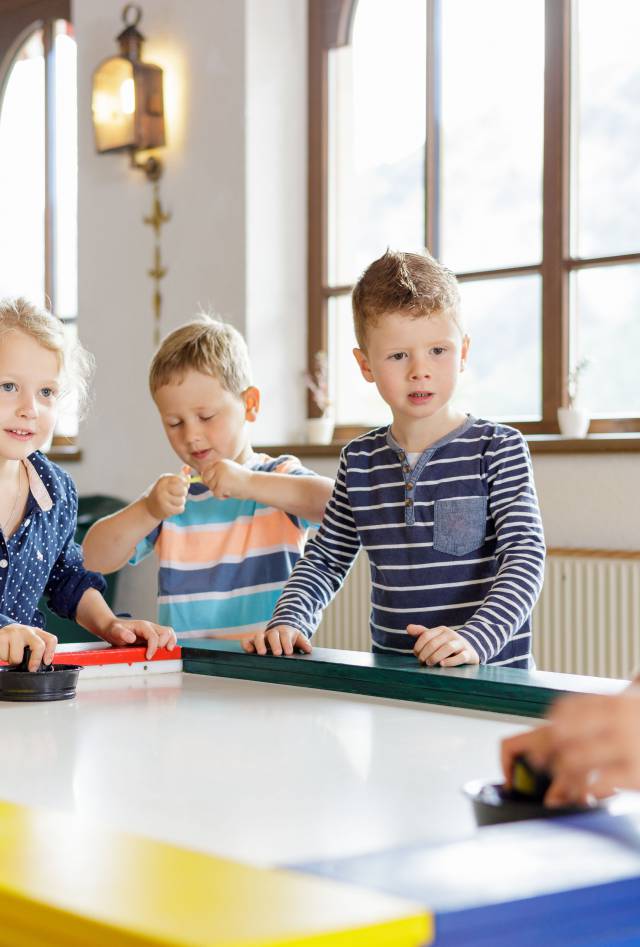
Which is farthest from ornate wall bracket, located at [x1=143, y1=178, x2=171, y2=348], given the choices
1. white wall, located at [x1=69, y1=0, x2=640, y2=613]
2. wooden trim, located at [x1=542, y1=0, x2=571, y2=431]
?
wooden trim, located at [x1=542, y1=0, x2=571, y2=431]

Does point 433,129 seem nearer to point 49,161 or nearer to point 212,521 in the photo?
point 49,161

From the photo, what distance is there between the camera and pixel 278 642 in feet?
5.29

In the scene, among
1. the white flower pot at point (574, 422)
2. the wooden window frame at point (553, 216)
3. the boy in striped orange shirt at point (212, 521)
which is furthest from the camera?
the wooden window frame at point (553, 216)

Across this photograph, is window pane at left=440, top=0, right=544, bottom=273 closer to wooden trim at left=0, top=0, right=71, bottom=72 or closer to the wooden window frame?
the wooden window frame

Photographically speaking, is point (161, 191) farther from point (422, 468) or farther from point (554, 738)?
point (554, 738)

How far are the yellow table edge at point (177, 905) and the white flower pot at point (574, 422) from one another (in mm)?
3048

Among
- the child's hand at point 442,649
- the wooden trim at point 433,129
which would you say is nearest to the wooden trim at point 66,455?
the wooden trim at point 433,129

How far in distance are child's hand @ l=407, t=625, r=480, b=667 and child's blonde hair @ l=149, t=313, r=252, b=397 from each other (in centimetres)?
85

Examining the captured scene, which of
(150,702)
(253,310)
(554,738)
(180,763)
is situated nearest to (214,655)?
(150,702)

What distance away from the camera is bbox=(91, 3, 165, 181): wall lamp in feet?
14.6

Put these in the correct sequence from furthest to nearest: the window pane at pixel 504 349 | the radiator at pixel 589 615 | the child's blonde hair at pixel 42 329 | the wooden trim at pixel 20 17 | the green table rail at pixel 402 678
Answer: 1. the wooden trim at pixel 20 17
2. the window pane at pixel 504 349
3. the radiator at pixel 589 615
4. the child's blonde hair at pixel 42 329
5. the green table rail at pixel 402 678

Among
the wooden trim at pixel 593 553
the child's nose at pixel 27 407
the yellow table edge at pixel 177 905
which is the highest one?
the child's nose at pixel 27 407

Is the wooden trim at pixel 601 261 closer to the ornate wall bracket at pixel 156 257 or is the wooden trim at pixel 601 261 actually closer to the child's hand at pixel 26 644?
the ornate wall bracket at pixel 156 257

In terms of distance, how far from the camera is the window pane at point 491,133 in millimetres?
3828
